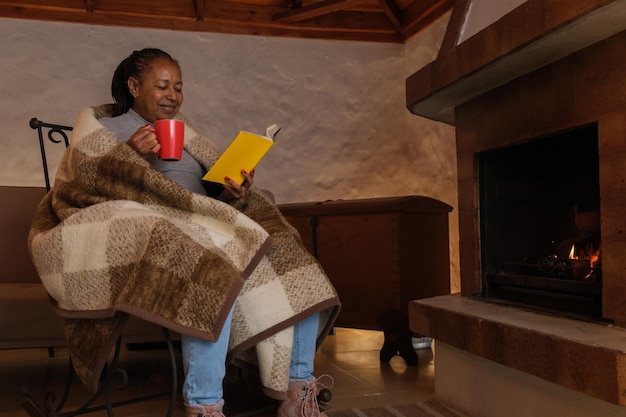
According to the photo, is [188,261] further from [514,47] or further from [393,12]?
[393,12]

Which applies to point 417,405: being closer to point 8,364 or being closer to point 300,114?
point 8,364

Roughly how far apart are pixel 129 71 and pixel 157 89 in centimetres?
12

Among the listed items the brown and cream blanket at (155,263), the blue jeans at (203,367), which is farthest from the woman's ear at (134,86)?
the blue jeans at (203,367)

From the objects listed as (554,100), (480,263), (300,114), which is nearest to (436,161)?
(300,114)

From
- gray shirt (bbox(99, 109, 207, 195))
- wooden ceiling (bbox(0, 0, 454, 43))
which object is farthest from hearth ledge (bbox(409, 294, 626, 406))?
wooden ceiling (bbox(0, 0, 454, 43))

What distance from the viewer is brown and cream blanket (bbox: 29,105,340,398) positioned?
1329 millimetres

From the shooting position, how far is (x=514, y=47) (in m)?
1.55

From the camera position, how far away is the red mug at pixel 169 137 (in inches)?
59.6

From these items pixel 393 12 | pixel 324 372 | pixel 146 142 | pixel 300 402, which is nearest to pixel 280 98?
pixel 393 12

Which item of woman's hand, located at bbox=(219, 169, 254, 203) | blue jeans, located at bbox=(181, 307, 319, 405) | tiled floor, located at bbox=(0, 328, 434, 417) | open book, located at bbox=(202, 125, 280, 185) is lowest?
tiled floor, located at bbox=(0, 328, 434, 417)

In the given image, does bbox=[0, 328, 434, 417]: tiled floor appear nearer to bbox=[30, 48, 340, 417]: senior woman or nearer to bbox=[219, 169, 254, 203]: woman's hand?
bbox=[30, 48, 340, 417]: senior woman

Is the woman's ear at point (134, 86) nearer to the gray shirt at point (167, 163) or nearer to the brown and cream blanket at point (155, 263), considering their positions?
the gray shirt at point (167, 163)

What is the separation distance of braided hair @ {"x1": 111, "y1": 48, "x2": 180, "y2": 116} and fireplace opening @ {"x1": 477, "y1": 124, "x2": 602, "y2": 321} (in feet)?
3.51

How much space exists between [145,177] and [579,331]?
3.47 feet
